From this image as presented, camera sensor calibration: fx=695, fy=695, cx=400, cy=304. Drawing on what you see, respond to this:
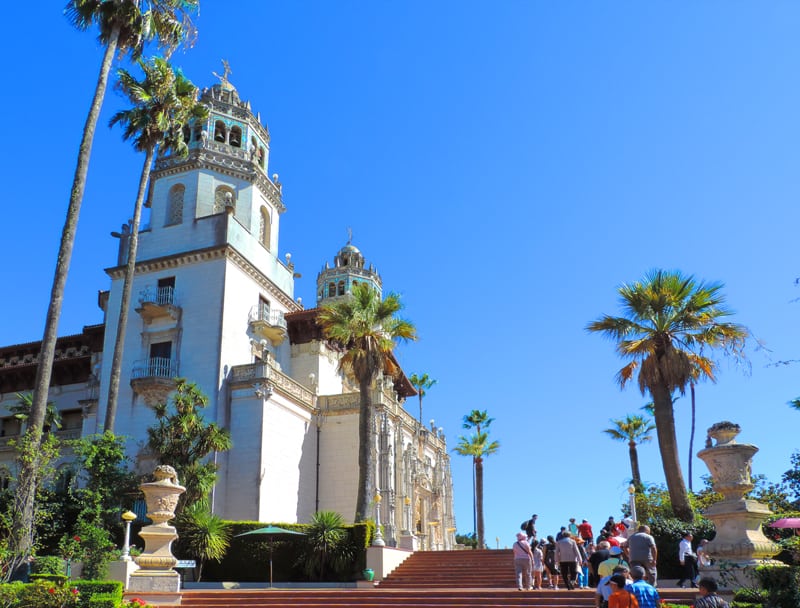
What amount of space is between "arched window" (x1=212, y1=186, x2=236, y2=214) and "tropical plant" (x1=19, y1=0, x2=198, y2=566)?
11.1m

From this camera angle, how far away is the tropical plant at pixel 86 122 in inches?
789

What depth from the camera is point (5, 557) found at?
18.8 m

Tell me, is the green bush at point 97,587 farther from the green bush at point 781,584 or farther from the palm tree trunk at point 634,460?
the palm tree trunk at point 634,460

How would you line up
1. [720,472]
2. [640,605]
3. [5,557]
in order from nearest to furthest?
[640,605]
[720,472]
[5,557]

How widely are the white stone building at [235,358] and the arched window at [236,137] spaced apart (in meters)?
0.07

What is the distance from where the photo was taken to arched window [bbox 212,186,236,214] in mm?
38094

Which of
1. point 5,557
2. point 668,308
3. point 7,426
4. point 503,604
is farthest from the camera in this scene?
point 7,426

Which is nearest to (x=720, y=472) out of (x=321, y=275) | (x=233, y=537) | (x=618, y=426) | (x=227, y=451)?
(x=233, y=537)

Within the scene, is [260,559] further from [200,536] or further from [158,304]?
[158,304]

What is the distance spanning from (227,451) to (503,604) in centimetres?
1836

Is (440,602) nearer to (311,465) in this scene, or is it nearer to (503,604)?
(503,604)

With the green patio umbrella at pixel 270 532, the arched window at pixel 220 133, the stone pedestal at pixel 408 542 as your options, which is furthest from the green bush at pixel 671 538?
the arched window at pixel 220 133

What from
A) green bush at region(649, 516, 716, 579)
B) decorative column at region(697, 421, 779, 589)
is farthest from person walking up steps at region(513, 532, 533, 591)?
decorative column at region(697, 421, 779, 589)

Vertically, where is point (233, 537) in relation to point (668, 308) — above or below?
below
